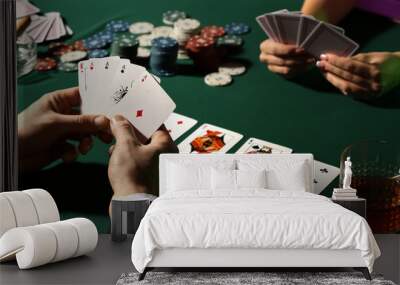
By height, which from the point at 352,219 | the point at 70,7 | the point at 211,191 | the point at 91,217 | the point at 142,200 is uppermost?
the point at 70,7

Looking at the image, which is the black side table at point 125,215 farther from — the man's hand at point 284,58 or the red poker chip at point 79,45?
the man's hand at point 284,58

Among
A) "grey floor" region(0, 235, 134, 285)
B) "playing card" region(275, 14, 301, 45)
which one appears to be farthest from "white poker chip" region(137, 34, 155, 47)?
"grey floor" region(0, 235, 134, 285)

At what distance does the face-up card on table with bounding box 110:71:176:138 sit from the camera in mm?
7098

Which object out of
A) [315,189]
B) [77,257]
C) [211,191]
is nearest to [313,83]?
[315,189]

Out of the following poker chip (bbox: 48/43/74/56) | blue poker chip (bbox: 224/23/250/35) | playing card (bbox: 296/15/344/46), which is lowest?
poker chip (bbox: 48/43/74/56)

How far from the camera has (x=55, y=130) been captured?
284 inches

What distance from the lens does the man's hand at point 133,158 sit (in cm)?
704

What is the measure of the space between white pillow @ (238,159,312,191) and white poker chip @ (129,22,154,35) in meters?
1.65

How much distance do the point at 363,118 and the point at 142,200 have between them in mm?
2323

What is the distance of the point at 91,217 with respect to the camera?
718cm

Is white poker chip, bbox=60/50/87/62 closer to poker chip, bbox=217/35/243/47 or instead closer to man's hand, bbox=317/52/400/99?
poker chip, bbox=217/35/243/47

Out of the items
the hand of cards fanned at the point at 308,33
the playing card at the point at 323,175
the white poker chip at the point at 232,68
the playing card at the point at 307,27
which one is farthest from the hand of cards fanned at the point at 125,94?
the playing card at the point at 323,175

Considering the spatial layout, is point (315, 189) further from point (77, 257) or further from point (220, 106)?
point (77, 257)

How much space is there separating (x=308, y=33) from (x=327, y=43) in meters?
0.22
